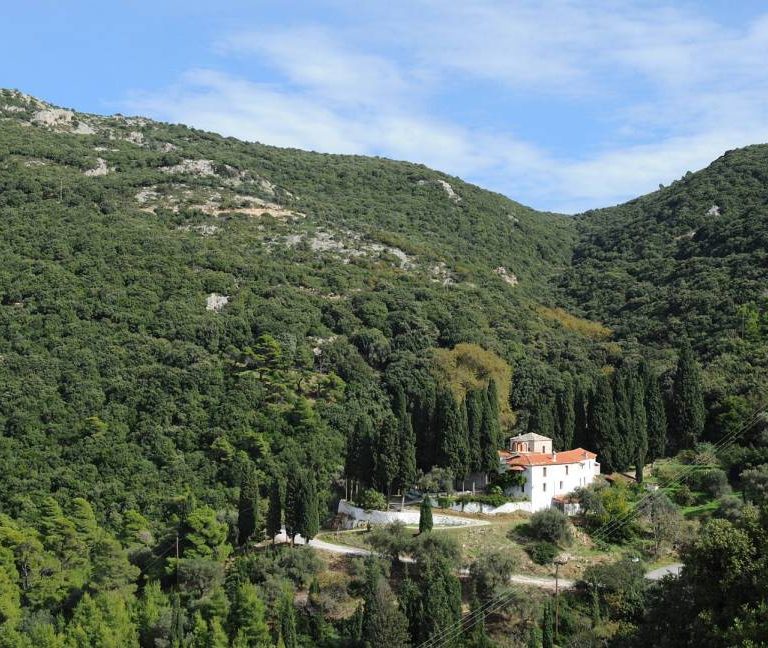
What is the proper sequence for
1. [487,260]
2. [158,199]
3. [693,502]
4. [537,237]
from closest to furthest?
[693,502], [158,199], [487,260], [537,237]

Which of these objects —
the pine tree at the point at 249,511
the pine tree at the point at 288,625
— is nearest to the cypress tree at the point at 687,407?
the pine tree at the point at 249,511

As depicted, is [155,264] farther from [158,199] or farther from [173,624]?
[173,624]

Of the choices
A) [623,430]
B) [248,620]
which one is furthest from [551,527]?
[248,620]

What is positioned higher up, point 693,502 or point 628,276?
point 628,276

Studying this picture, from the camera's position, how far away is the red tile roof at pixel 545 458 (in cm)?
5247

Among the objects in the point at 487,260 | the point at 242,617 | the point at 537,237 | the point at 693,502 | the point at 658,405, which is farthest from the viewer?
the point at 537,237

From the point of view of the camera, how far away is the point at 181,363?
70.2m

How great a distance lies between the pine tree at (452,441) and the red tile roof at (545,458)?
2.62 metres

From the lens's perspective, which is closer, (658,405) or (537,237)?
(658,405)

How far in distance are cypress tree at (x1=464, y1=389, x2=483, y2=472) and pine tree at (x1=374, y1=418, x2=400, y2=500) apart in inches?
160

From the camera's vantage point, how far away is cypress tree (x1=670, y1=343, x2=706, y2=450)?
5950 cm

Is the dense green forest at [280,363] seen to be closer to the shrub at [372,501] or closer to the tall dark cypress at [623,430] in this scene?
the tall dark cypress at [623,430]

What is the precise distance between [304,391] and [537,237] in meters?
62.8

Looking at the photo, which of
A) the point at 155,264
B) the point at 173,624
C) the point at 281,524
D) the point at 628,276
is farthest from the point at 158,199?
the point at 173,624
